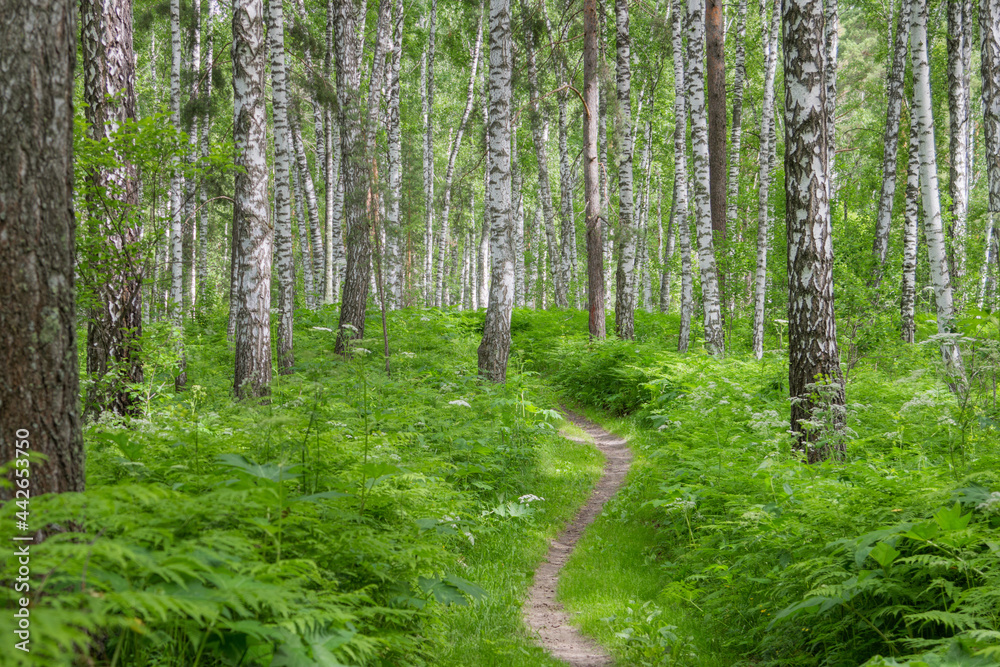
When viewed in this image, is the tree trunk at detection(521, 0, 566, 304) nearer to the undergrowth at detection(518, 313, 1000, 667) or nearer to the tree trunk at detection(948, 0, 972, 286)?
the tree trunk at detection(948, 0, 972, 286)

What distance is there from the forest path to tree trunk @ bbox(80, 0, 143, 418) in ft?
14.3

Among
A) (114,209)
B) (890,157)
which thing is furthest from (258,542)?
(890,157)

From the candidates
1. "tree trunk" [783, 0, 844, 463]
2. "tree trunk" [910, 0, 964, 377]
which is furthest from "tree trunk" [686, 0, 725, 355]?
"tree trunk" [783, 0, 844, 463]

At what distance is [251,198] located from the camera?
8445 millimetres

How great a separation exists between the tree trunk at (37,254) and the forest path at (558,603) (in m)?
3.49

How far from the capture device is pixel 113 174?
251 inches

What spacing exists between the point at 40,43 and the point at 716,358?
471 inches

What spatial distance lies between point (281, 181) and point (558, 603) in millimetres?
9719

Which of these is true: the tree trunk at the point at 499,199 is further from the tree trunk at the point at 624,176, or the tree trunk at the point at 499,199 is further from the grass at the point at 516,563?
the tree trunk at the point at 624,176

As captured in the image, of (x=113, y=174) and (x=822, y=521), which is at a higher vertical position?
(x=113, y=174)

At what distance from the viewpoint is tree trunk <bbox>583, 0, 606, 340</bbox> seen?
1521 cm

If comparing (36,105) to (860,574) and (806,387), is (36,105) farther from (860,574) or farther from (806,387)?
(806,387)

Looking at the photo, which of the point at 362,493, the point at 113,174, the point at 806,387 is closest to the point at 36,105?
the point at 362,493

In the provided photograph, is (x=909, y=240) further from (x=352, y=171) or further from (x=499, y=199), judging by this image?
(x=352, y=171)
